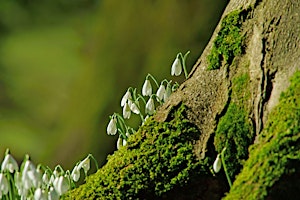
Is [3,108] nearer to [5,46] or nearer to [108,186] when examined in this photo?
[5,46]

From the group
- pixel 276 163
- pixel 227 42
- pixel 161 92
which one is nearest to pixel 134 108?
pixel 161 92

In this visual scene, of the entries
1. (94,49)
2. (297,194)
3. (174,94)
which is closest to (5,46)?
(94,49)

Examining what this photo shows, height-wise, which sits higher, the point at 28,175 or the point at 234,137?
the point at 28,175

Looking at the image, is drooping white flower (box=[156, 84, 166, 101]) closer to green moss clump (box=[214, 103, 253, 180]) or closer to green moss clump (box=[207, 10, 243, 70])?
green moss clump (box=[207, 10, 243, 70])

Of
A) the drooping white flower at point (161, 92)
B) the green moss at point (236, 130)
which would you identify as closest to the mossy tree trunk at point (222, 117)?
the green moss at point (236, 130)

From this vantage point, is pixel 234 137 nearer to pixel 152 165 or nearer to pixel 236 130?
pixel 236 130

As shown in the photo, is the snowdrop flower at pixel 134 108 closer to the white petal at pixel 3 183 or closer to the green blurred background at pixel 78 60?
the white petal at pixel 3 183
